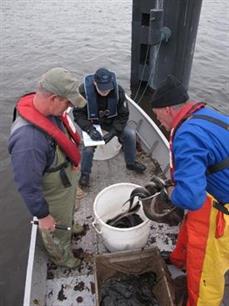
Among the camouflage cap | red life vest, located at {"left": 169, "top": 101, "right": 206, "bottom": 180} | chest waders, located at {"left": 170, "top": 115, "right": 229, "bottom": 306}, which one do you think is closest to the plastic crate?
chest waders, located at {"left": 170, "top": 115, "right": 229, "bottom": 306}

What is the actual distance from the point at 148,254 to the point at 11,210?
314cm

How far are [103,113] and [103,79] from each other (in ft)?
1.86

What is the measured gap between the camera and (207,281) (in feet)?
9.11

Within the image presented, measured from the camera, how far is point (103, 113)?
4.66 metres

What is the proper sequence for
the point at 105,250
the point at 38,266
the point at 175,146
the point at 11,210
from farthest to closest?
the point at 11,210
the point at 105,250
the point at 38,266
the point at 175,146

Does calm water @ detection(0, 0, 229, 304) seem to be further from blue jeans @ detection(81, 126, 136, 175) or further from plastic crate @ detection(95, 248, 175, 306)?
plastic crate @ detection(95, 248, 175, 306)

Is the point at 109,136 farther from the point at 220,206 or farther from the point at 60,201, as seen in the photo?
the point at 220,206

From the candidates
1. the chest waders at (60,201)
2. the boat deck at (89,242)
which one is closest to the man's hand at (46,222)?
the chest waders at (60,201)

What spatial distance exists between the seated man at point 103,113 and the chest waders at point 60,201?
4.77 ft

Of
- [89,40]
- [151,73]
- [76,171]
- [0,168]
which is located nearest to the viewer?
[76,171]

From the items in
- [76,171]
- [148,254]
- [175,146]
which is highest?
[175,146]

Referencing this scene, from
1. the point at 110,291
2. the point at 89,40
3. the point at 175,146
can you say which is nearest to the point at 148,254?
the point at 110,291

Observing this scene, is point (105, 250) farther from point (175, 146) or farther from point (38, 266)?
point (175, 146)

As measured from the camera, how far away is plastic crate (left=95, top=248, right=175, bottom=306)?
10.6ft
